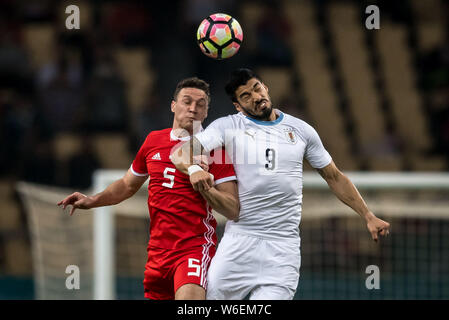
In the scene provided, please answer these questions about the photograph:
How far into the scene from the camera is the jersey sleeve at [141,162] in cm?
522

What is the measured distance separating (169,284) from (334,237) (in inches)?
163

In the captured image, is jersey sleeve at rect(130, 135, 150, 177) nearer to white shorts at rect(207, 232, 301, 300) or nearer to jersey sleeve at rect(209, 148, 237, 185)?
jersey sleeve at rect(209, 148, 237, 185)

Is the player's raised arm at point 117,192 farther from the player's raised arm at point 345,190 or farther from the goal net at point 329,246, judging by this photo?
the goal net at point 329,246

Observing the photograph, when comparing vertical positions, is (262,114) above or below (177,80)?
below

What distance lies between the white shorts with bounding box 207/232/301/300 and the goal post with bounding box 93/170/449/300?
2842mm

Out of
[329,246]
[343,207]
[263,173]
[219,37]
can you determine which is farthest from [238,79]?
[329,246]

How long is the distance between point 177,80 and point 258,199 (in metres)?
7.46

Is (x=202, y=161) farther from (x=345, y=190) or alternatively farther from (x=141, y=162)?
(x=345, y=190)

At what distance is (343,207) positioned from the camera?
8477 mm

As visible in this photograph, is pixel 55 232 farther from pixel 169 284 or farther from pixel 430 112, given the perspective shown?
pixel 430 112

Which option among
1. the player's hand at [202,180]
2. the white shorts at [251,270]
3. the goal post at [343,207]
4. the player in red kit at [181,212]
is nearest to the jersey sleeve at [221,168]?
the player in red kit at [181,212]

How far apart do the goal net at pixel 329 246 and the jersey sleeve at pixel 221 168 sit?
11.1 ft

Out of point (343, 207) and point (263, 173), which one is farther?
point (343, 207)

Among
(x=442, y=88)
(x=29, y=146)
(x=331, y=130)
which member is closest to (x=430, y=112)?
(x=442, y=88)
